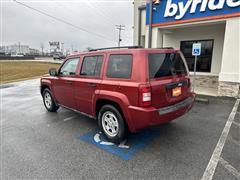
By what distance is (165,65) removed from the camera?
119 inches

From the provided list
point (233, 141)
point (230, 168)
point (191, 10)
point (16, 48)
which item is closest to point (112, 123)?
point (230, 168)

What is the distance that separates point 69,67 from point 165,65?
2.62 metres


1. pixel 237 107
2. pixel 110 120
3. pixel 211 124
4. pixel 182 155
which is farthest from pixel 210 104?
Result: pixel 110 120

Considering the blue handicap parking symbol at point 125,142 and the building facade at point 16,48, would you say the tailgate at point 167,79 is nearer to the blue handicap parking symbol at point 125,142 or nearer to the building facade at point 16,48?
the blue handicap parking symbol at point 125,142

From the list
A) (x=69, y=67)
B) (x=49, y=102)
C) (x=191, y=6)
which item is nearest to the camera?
(x=69, y=67)

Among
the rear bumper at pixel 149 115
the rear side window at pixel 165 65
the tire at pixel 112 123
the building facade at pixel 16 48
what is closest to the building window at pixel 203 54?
the rear side window at pixel 165 65

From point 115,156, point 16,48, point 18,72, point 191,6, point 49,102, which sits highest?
point 16,48

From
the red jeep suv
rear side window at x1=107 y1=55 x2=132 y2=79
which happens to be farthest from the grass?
rear side window at x1=107 y1=55 x2=132 y2=79

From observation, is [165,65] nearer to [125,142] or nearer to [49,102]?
[125,142]

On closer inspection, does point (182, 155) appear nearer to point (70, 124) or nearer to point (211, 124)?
point (211, 124)

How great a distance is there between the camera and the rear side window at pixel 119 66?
2891 mm

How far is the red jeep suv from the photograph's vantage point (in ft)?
8.87

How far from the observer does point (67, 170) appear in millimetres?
2549

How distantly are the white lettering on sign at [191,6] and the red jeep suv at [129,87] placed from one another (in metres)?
4.76
